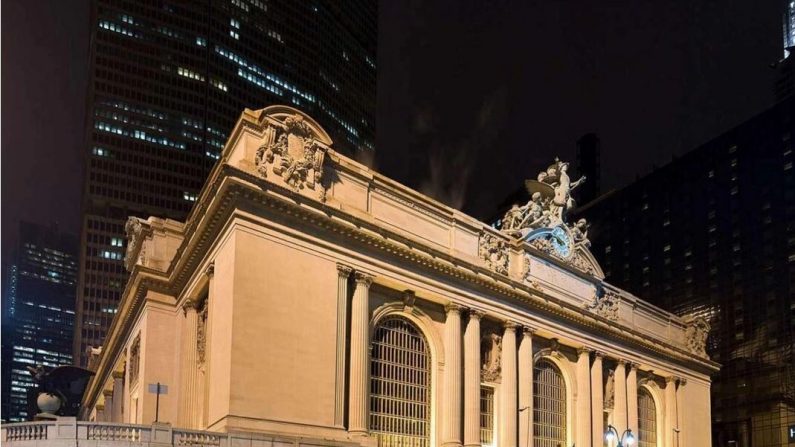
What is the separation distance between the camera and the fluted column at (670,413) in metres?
68.5

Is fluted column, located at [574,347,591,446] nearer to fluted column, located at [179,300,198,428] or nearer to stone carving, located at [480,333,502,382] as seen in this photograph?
stone carving, located at [480,333,502,382]

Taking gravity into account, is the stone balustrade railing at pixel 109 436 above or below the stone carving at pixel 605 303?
below

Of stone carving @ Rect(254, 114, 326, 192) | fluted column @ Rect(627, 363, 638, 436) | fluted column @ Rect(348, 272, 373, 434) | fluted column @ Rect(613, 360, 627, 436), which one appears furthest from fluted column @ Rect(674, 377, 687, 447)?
stone carving @ Rect(254, 114, 326, 192)

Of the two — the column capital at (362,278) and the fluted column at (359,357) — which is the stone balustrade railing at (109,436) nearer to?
the fluted column at (359,357)

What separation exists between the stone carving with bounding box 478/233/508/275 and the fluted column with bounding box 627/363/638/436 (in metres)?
18.0

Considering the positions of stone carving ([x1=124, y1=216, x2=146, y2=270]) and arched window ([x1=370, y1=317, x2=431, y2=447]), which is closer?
arched window ([x1=370, y1=317, x2=431, y2=447])

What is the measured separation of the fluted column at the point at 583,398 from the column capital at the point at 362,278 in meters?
22.1

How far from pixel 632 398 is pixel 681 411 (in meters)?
9.02

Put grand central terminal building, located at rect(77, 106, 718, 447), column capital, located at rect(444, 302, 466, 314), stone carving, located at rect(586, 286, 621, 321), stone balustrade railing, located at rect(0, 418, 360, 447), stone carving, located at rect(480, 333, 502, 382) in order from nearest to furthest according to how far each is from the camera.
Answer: stone balustrade railing, located at rect(0, 418, 360, 447)
grand central terminal building, located at rect(77, 106, 718, 447)
column capital, located at rect(444, 302, 466, 314)
stone carving, located at rect(480, 333, 502, 382)
stone carving, located at rect(586, 286, 621, 321)

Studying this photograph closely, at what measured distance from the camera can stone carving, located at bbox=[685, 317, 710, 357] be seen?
73.8m

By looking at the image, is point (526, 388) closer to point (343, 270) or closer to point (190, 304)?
point (343, 270)

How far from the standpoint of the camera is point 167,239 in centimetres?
5178

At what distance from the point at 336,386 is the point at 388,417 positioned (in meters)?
5.17

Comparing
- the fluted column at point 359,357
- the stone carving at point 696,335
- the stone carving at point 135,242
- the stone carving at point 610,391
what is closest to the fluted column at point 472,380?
the fluted column at point 359,357
